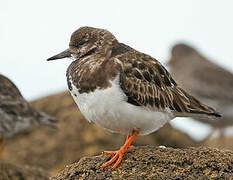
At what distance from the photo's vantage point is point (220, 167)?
21.7 ft

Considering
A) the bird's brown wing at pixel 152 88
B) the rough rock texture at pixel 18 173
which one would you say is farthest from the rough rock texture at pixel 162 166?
the rough rock texture at pixel 18 173

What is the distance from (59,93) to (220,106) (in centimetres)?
654

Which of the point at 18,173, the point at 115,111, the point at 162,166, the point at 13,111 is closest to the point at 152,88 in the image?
the point at 115,111

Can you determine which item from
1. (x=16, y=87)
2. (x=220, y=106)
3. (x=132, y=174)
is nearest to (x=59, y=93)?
(x=16, y=87)

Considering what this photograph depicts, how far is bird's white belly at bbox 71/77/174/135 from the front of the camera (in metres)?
6.87

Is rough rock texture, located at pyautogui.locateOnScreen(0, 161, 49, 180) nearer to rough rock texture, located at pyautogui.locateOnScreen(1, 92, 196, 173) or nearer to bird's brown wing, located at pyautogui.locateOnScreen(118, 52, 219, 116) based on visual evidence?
bird's brown wing, located at pyautogui.locateOnScreen(118, 52, 219, 116)

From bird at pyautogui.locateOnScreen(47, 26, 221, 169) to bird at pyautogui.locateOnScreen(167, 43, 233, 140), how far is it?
35.5 ft

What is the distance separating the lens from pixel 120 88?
700cm

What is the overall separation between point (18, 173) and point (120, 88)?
4.00m

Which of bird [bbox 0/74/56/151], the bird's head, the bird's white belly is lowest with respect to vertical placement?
bird [bbox 0/74/56/151]

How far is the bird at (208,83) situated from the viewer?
1967 centimetres

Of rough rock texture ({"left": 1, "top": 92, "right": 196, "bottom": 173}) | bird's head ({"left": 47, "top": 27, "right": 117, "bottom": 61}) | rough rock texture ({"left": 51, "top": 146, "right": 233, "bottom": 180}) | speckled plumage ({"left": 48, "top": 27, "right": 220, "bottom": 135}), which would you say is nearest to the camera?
rough rock texture ({"left": 51, "top": 146, "right": 233, "bottom": 180})

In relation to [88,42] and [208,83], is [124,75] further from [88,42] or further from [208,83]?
Result: [208,83]

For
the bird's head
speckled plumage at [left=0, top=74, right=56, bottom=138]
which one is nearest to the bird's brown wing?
the bird's head
